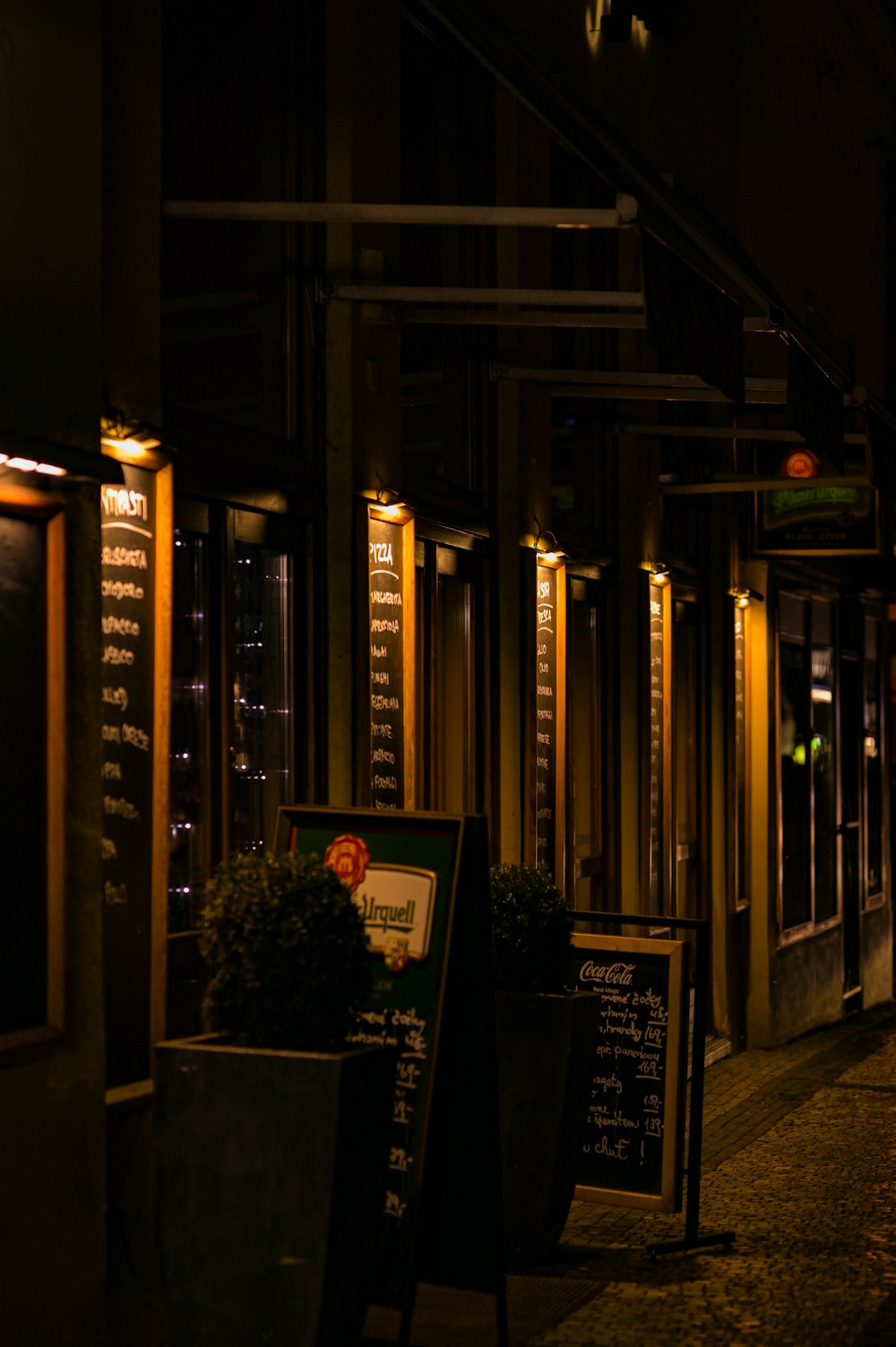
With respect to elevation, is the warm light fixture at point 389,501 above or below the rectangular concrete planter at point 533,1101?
above

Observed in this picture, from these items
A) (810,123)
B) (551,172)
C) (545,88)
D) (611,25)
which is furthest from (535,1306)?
(810,123)

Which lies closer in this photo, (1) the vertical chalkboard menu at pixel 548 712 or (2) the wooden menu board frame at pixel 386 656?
(2) the wooden menu board frame at pixel 386 656

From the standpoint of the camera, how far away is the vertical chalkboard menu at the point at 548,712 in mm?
10133

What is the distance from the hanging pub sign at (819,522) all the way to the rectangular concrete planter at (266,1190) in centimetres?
856

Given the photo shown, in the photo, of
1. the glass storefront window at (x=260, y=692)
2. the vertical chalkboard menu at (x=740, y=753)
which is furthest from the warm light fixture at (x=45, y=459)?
the vertical chalkboard menu at (x=740, y=753)

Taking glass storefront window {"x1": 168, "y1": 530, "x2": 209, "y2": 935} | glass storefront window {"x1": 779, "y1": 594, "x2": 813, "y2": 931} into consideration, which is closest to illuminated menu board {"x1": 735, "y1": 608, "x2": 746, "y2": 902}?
glass storefront window {"x1": 779, "y1": 594, "x2": 813, "y2": 931}

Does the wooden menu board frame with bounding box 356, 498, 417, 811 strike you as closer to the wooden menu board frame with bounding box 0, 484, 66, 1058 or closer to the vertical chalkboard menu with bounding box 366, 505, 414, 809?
the vertical chalkboard menu with bounding box 366, 505, 414, 809

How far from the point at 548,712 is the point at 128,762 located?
14.4 ft

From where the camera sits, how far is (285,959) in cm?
531

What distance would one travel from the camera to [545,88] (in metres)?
6.80

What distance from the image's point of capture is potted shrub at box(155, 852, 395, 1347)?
515 cm

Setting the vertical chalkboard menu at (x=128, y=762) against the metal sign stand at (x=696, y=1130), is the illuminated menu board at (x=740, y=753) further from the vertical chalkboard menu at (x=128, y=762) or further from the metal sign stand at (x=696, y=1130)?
the vertical chalkboard menu at (x=128, y=762)

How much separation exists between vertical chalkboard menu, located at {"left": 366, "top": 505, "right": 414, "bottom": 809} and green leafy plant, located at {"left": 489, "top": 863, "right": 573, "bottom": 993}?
104 cm

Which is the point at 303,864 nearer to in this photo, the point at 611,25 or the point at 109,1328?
the point at 109,1328
